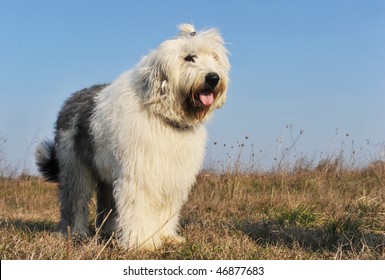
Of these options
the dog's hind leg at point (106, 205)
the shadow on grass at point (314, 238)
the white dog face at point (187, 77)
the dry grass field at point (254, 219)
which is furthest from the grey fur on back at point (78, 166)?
the shadow on grass at point (314, 238)

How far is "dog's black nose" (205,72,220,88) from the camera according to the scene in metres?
5.08

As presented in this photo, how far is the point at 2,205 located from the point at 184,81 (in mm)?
5954

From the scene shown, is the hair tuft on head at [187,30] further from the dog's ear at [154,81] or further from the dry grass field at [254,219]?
the dry grass field at [254,219]

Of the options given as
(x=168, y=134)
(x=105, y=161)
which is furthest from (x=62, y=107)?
(x=168, y=134)

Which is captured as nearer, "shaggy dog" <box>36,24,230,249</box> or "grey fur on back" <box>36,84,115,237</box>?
"shaggy dog" <box>36,24,230,249</box>

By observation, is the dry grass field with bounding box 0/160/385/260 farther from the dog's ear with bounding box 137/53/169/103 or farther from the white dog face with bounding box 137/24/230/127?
the dog's ear with bounding box 137/53/169/103

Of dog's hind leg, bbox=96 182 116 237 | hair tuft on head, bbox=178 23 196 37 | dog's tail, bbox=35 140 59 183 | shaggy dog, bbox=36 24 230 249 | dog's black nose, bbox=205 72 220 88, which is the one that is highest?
hair tuft on head, bbox=178 23 196 37

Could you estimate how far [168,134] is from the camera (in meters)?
5.40

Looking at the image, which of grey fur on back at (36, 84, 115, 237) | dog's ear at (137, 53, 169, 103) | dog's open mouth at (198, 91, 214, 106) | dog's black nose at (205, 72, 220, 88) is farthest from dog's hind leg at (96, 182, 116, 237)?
dog's black nose at (205, 72, 220, 88)

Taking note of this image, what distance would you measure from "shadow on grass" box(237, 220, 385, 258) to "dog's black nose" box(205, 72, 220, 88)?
1.68m

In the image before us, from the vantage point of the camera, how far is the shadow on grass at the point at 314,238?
515 centimetres

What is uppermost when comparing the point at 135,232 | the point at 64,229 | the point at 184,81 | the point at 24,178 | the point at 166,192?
the point at 184,81

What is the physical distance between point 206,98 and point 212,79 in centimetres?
22
